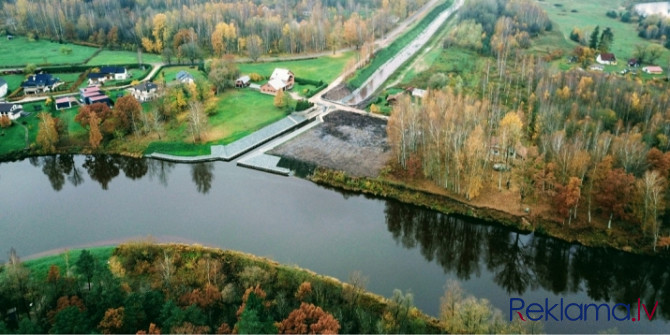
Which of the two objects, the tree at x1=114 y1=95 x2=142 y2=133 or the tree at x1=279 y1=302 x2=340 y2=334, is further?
the tree at x1=114 y1=95 x2=142 y2=133

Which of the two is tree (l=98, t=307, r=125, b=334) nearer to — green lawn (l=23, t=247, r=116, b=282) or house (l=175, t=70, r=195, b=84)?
green lawn (l=23, t=247, r=116, b=282)

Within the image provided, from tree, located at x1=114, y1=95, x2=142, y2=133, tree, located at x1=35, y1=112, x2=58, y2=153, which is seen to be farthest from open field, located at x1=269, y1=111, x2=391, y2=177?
tree, located at x1=35, y1=112, x2=58, y2=153

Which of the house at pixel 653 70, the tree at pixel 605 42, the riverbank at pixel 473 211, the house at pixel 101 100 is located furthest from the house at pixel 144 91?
the tree at pixel 605 42

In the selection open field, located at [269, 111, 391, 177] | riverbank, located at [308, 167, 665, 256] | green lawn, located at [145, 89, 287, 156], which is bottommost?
riverbank, located at [308, 167, 665, 256]

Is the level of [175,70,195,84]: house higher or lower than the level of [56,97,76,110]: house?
higher

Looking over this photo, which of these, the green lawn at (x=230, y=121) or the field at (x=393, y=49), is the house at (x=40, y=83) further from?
the field at (x=393, y=49)

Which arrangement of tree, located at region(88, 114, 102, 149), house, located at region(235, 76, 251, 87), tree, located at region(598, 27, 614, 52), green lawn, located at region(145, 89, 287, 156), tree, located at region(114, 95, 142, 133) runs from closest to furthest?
tree, located at region(88, 114, 102, 149)
green lawn, located at region(145, 89, 287, 156)
tree, located at region(114, 95, 142, 133)
house, located at region(235, 76, 251, 87)
tree, located at region(598, 27, 614, 52)

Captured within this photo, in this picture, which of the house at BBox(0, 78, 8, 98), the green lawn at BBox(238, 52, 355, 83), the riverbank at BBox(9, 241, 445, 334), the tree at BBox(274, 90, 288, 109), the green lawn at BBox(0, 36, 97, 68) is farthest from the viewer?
the green lawn at BBox(0, 36, 97, 68)

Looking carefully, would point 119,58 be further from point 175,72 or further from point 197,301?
point 197,301
